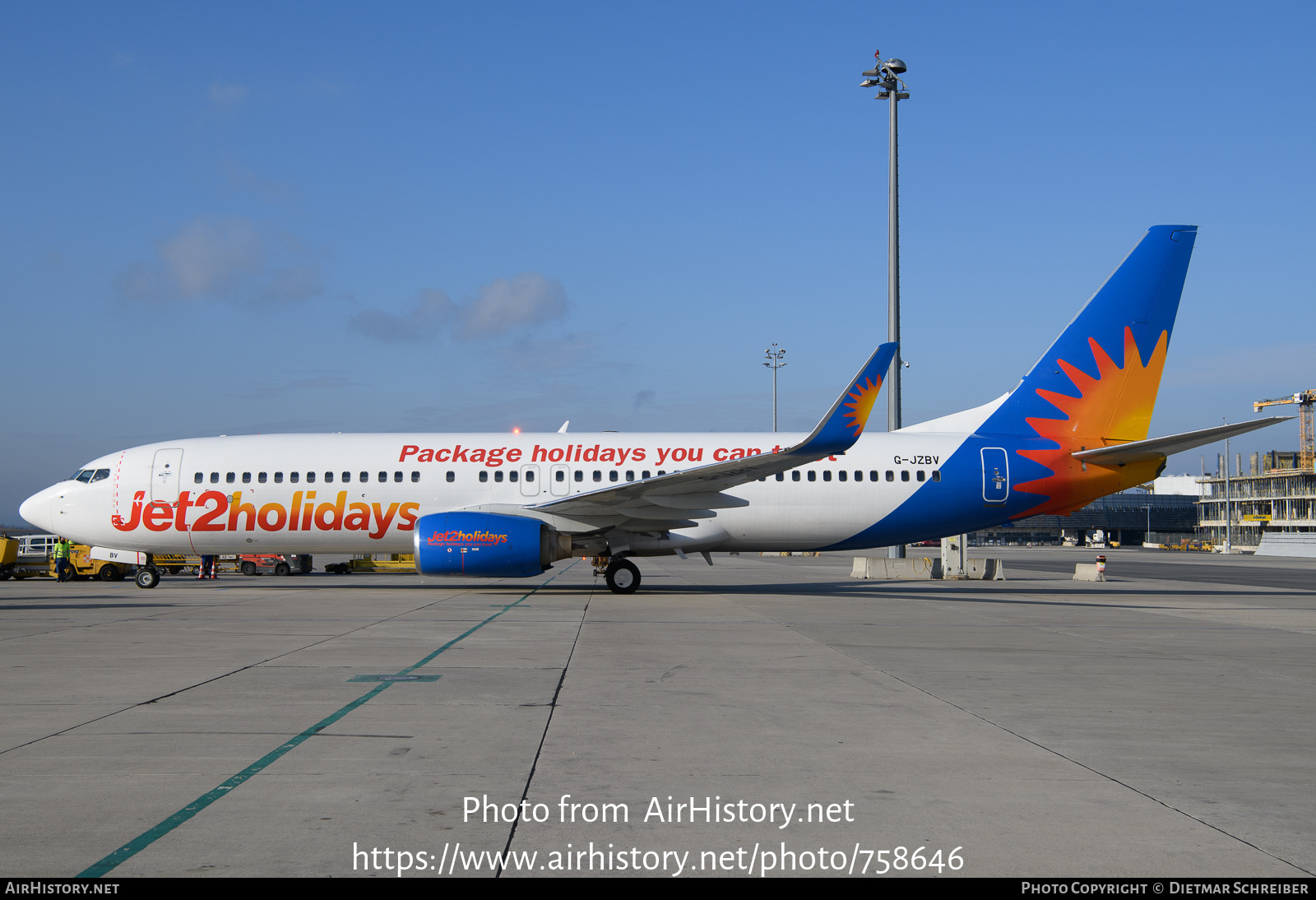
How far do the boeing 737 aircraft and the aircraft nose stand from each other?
0.17 ft

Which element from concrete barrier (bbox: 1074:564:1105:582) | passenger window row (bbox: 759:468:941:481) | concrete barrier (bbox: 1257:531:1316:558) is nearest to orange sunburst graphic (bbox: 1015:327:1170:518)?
passenger window row (bbox: 759:468:941:481)

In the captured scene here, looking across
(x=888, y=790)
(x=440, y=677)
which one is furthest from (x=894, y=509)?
(x=888, y=790)

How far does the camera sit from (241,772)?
5293 millimetres

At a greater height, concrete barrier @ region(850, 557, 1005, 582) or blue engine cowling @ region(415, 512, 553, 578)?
blue engine cowling @ region(415, 512, 553, 578)

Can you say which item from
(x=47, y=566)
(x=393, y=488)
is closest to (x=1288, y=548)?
(x=393, y=488)

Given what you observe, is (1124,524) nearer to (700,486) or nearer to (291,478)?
(700,486)

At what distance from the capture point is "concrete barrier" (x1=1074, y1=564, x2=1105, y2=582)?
30.0 metres

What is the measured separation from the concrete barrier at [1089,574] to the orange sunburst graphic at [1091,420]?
29.9 feet

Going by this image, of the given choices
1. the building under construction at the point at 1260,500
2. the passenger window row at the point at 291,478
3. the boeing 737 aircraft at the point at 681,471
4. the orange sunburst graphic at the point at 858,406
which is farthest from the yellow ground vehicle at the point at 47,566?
the building under construction at the point at 1260,500

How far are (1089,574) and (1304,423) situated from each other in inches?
5436

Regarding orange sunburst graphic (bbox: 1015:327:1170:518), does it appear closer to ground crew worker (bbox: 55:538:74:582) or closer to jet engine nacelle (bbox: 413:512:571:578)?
jet engine nacelle (bbox: 413:512:571:578)

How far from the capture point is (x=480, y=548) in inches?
746

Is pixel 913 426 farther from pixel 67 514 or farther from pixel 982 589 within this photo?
pixel 67 514
